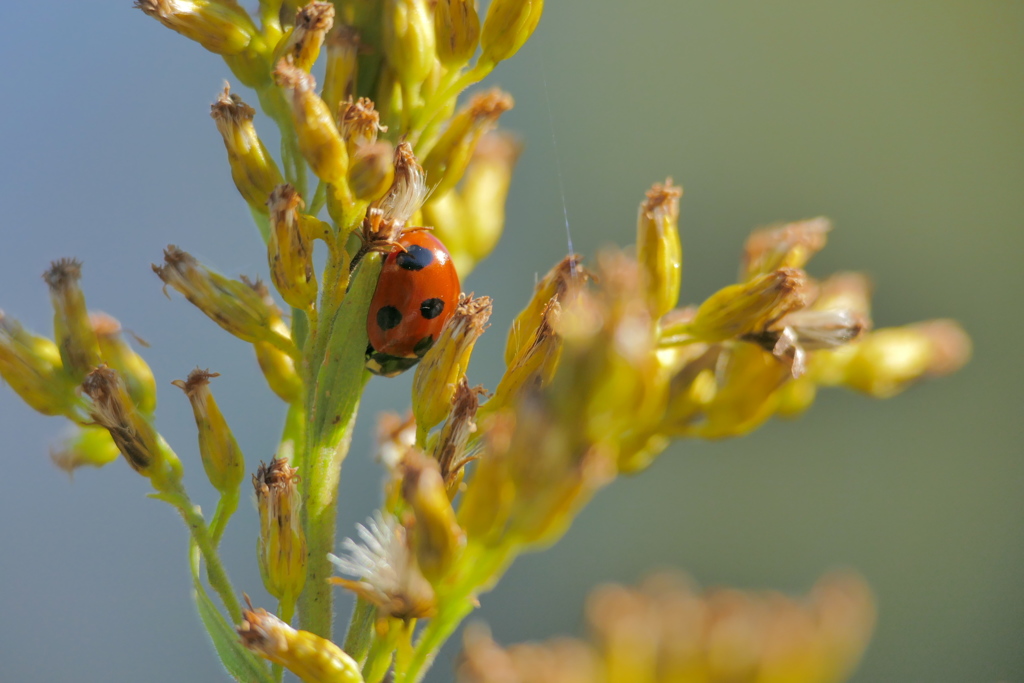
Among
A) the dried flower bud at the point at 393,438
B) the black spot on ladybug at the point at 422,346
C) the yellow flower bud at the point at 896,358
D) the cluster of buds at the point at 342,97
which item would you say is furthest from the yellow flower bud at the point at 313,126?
the yellow flower bud at the point at 896,358

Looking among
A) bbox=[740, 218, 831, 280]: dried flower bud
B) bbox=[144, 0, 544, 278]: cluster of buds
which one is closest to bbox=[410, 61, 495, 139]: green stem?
bbox=[144, 0, 544, 278]: cluster of buds

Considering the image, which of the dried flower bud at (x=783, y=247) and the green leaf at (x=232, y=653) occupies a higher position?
the dried flower bud at (x=783, y=247)

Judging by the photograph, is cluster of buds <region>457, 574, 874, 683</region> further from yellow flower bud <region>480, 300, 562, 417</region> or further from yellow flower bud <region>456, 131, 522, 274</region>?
yellow flower bud <region>456, 131, 522, 274</region>

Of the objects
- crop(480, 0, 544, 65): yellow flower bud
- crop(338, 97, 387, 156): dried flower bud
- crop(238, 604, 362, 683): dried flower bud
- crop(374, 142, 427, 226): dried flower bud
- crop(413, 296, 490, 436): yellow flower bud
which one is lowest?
crop(238, 604, 362, 683): dried flower bud

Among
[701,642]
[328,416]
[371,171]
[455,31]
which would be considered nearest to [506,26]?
[455,31]

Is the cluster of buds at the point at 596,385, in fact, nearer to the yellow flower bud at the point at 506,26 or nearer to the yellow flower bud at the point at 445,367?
the yellow flower bud at the point at 445,367
